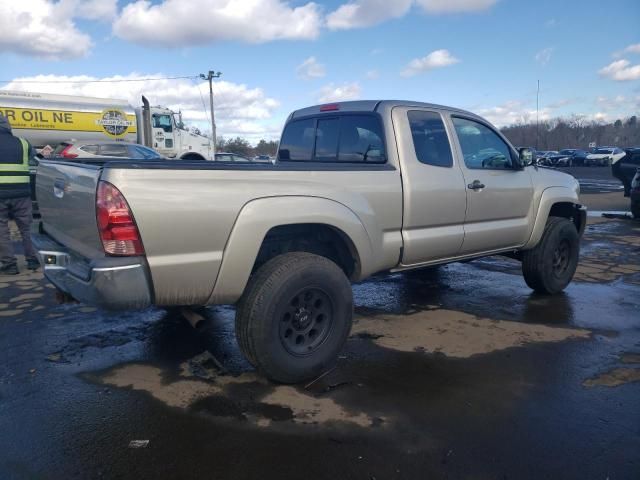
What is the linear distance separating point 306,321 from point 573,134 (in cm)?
12194

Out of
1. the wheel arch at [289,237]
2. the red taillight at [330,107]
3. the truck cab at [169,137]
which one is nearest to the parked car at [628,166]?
the red taillight at [330,107]

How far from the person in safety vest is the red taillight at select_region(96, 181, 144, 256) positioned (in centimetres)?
430

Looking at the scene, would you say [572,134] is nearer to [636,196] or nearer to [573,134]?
[573,134]

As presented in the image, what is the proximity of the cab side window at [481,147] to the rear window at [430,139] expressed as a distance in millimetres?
228

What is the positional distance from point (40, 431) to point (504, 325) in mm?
3699

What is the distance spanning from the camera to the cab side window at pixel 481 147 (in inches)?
184

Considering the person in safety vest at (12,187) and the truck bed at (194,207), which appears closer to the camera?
the truck bed at (194,207)

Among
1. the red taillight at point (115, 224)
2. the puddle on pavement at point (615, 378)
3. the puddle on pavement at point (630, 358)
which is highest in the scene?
the red taillight at point (115, 224)

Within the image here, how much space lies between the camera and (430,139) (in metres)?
4.38

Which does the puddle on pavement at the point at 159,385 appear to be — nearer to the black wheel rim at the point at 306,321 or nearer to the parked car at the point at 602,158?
the black wheel rim at the point at 306,321

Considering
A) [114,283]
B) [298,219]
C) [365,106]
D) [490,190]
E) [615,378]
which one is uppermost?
[365,106]

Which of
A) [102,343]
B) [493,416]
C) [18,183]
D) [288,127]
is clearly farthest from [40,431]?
[18,183]

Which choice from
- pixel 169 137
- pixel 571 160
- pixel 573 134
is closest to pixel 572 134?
pixel 573 134

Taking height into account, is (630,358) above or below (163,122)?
below
